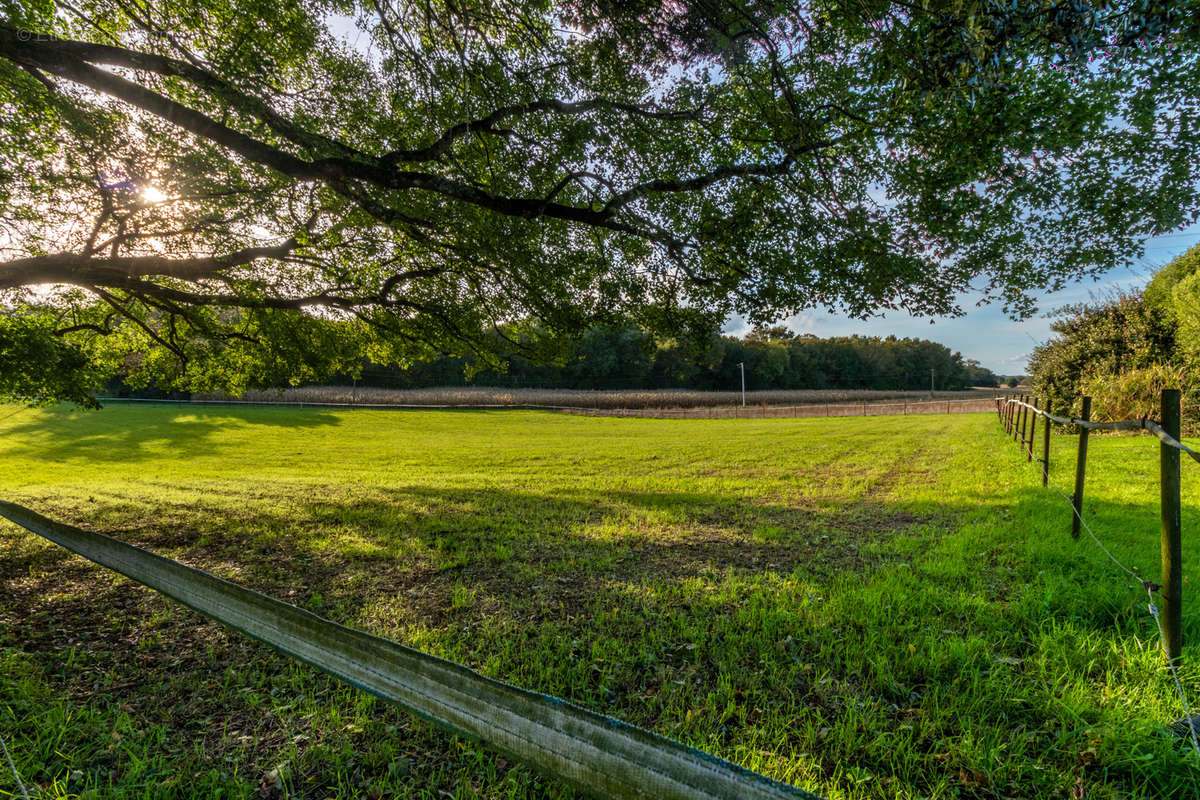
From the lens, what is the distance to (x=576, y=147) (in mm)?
6926

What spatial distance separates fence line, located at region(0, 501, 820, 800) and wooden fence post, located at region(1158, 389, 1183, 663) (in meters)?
3.41

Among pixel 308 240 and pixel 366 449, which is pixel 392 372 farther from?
pixel 308 240

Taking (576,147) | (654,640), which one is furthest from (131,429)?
(654,640)

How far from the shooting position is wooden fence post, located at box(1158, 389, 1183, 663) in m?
2.73

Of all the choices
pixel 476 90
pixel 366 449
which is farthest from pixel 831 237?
pixel 366 449

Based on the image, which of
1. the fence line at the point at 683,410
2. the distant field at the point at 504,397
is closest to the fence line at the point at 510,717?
the fence line at the point at 683,410

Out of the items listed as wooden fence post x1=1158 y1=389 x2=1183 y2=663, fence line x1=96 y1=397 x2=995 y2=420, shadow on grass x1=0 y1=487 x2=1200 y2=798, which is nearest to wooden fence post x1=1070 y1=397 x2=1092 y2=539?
shadow on grass x1=0 y1=487 x2=1200 y2=798

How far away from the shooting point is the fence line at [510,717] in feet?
4.04

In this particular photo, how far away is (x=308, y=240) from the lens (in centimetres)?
961

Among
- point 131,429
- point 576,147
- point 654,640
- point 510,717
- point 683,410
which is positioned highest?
point 576,147

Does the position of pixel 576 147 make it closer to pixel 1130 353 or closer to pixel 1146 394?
pixel 1146 394

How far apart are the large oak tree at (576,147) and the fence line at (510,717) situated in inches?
209

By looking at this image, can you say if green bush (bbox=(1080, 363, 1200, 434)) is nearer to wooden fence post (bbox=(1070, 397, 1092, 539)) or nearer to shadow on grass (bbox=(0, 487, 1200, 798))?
shadow on grass (bbox=(0, 487, 1200, 798))

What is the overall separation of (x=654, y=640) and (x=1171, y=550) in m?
3.31
